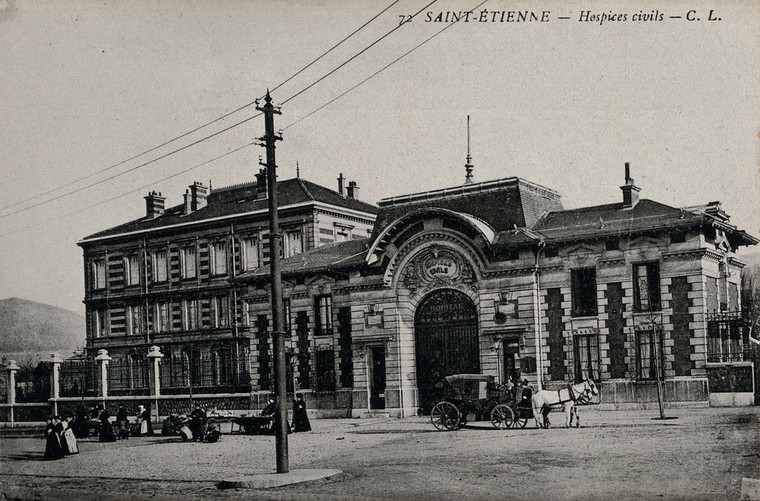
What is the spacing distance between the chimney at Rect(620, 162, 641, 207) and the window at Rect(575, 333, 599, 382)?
4325mm

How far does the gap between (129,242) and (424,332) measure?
24.0 metres

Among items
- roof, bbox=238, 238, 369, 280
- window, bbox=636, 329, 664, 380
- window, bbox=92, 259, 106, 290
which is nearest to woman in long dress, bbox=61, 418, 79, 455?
roof, bbox=238, 238, 369, 280

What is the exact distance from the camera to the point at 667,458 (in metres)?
16.0

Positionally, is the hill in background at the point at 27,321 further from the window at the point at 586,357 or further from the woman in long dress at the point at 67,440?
the window at the point at 586,357

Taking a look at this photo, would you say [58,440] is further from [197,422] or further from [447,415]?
[447,415]

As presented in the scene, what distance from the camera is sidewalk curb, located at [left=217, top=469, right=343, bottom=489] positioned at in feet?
49.0

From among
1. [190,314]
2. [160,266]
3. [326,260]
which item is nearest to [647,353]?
[326,260]

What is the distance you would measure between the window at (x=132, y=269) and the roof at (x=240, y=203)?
4.86 ft

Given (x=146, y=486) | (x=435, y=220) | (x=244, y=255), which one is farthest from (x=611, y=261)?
(x=244, y=255)

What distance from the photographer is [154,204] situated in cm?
4922

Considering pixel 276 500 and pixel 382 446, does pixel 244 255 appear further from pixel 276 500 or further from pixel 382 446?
pixel 276 500

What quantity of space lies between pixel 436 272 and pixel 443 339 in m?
2.26

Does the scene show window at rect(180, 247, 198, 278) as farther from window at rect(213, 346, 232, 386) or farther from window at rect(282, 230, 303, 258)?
window at rect(282, 230, 303, 258)

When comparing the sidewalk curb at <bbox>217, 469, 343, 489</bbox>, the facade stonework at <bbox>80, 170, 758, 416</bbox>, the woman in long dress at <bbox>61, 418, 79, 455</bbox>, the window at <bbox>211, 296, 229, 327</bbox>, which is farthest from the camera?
the window at <bbox>211, 296, 229, 327</bbox>
